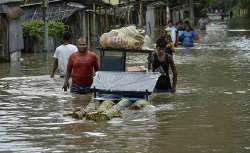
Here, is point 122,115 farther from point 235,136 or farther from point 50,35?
point 50,35

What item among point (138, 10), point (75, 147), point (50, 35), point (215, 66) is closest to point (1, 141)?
point (75, 147)

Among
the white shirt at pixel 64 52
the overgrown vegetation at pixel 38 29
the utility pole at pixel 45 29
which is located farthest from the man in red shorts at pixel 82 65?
the overgrown vegetation at pixel 38 29

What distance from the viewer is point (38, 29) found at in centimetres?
3052

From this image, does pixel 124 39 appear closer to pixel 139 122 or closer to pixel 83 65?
pixel 83 65

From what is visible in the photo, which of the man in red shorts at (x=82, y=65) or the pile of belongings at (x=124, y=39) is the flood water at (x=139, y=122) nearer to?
the man in red shorts at (x=82, y=65)

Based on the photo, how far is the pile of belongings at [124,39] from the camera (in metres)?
13.1

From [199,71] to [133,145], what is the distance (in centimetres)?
1140

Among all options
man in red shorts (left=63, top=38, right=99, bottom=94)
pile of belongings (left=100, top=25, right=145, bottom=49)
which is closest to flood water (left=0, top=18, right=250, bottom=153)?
man in red shorts (left=63, top=38, right=99, bottom=94)

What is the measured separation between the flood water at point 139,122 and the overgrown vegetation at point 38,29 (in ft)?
41.3

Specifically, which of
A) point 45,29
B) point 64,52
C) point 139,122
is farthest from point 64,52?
point 45,29

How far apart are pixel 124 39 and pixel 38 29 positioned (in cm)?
1785

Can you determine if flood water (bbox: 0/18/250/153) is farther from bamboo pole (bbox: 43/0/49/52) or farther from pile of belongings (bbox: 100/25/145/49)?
bamboo pole (bbox: 43/0/49/52)

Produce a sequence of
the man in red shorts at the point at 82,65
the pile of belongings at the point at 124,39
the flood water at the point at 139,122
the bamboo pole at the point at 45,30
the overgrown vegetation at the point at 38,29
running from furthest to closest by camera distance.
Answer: the overgrown vegetation at the point at 38,29 → the bamboo pole at the point at 45,30 → the man in red shorts at the point at 82,65 → the pile of belongings at the point at 124,39 → the flood water at the point at 139,122

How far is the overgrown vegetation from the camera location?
1192 inches
